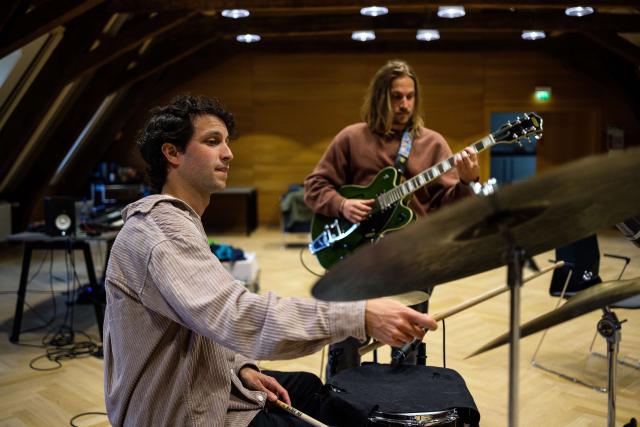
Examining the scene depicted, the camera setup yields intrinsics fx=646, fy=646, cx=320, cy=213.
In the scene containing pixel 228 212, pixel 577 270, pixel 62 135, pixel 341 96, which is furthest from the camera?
pixel 228 212

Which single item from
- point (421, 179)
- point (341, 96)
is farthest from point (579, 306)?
point (341, 96)

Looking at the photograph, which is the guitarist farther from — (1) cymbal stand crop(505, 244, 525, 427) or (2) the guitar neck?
(1) cymbal stand crop(505, 244, 525, 427)

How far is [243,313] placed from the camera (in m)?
1.23

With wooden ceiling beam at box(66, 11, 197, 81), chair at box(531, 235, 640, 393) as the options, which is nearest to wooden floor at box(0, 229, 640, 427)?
chair at box(531, 235, 640, 393)

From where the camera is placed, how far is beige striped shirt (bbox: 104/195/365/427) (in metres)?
1.22

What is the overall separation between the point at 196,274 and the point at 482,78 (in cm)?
981

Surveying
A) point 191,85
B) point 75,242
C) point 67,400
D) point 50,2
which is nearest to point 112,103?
point 191,85

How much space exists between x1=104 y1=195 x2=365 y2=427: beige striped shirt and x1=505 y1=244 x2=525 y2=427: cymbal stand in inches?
10.4

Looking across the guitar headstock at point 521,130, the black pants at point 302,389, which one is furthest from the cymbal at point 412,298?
the guitar headstock at point 521,130

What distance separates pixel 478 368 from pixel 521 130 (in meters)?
1.61

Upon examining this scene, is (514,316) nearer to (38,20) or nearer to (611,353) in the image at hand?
(611,353)

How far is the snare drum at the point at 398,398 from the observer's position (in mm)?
1610

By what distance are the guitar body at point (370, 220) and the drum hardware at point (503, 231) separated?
1.52m

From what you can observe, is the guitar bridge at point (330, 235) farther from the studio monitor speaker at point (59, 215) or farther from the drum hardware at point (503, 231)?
the studio monitor speaker at point (59, 215)
